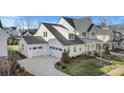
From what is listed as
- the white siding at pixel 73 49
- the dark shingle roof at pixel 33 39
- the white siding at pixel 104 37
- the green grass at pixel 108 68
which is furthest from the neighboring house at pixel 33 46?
the green grass at pixel 108 68

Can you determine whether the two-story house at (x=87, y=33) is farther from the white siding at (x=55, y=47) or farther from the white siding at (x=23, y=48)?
the white siding at (x=23, y=48)

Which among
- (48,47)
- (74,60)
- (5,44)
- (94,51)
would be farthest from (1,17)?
(94,51)

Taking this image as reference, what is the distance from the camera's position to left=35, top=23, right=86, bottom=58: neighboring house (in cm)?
451

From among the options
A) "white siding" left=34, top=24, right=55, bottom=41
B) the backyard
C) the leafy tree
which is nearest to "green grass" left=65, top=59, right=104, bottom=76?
the backyard

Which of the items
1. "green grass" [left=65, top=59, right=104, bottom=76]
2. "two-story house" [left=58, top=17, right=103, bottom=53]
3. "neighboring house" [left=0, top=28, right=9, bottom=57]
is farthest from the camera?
"two-story house" [left=58, top=17, right=103, bottom=53]

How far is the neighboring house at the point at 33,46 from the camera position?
14.7ft

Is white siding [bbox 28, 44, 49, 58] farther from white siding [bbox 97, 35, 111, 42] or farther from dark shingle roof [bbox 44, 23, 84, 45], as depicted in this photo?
white siding [bbox 97, 35, 111, 42]

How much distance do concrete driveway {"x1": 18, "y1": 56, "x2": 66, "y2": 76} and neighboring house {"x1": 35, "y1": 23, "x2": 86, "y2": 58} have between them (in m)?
0.22

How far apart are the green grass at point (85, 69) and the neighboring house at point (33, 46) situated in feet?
2.46

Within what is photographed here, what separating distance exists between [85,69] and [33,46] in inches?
51.3
